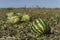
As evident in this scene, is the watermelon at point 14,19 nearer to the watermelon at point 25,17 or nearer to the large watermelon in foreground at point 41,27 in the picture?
the watermelon at point 25,17

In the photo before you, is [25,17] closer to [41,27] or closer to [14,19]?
[14,19]

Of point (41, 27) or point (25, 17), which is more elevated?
point (41, 27)

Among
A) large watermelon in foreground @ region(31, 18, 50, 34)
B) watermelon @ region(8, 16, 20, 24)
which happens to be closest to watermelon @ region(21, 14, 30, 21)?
watermelon @ region(8, 16, 20, 24)

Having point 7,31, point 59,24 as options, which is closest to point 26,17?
point 59,24

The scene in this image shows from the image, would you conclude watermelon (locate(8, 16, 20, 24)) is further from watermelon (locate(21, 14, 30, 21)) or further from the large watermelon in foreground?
the large watermelon in foreground

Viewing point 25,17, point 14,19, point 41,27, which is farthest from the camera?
point 25,17

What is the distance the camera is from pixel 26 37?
702 cm

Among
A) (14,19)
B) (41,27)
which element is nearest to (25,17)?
(14,19)

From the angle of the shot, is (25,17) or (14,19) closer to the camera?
(14,19)

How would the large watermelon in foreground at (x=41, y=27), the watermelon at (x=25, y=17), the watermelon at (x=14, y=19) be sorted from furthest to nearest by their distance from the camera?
the watermelon at (x=25, y=17)
the watermelon at (x=14, y=19)
the large watermelon in foreground at (x=41, y=27)

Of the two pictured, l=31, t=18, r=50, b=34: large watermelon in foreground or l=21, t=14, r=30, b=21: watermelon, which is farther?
l=21, t=14, r=30, b=21: watermelon

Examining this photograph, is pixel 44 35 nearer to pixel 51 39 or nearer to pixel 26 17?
pixel 51 39

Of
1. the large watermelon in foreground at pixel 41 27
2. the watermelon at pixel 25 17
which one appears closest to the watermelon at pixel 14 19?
the watermelon at pixel 25 17

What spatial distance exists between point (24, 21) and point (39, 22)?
2.73 m
